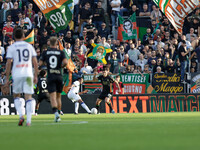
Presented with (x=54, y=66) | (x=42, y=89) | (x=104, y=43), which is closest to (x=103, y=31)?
(x=104, y=43)

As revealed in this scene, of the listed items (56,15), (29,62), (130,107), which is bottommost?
(130,107)

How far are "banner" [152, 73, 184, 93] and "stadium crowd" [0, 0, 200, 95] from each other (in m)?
0.28

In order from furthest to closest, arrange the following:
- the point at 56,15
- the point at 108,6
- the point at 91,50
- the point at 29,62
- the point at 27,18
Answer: the point at 108,6 → the point at 27,18 → the point at 91,50 → the point at 56,15 → the point at 29,62

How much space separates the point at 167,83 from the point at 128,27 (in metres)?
4.13

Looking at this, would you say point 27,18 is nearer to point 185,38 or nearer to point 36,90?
point 36,90

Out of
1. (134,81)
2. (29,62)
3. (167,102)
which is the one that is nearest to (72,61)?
(134,81)

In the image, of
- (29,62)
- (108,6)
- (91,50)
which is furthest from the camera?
(108,6)

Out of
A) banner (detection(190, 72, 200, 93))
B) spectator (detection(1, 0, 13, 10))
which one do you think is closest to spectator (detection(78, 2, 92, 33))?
spectator (detection(1, 0, 13, 10))

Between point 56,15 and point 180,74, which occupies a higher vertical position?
point 56,15

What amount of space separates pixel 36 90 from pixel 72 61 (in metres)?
2.13

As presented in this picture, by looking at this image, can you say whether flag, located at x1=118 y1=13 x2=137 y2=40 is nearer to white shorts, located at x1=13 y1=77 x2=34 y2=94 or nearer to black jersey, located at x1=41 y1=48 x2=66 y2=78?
black jersey, located at x1=41 y1=48 x2=66 y2=78

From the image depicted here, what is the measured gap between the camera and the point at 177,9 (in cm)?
2244

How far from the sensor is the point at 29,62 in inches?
473

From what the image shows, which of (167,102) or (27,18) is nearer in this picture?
(167,102)
